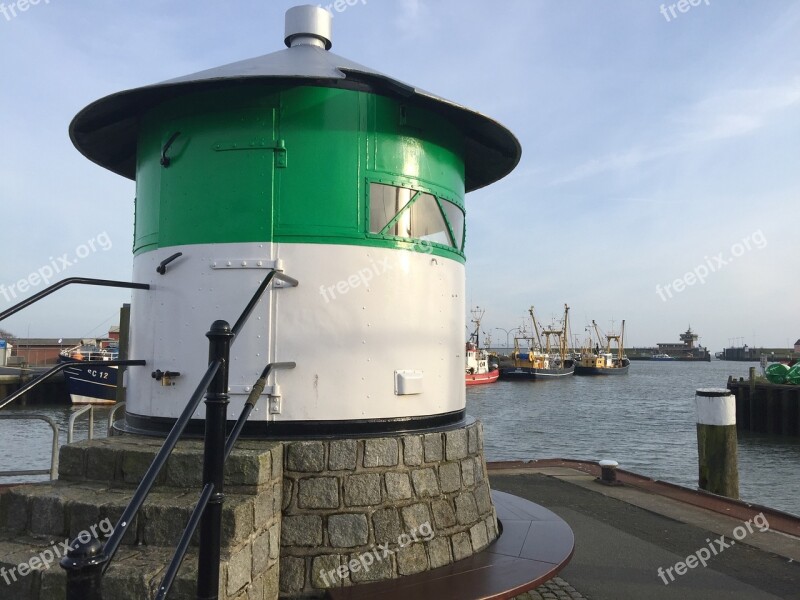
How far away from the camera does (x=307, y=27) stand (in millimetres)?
5762

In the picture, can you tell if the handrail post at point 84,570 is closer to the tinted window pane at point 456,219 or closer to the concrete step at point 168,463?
the concrete step at point 168,463

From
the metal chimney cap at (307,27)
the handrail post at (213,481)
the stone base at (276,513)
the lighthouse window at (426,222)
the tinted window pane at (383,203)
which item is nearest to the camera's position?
the handrail post at (213,481)

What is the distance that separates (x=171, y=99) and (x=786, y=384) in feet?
121

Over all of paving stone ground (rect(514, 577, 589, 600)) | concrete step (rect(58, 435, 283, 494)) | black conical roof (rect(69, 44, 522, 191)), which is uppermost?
black conical roof (rect(69, 44, 522, 191))

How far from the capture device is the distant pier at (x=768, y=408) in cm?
3134

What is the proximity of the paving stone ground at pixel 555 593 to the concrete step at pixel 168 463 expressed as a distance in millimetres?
2691

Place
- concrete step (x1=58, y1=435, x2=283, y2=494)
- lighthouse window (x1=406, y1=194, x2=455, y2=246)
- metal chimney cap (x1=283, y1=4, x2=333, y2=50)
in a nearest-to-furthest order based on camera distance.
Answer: concrete step (x1=58, y1=435, x2=283, y2=494)
lighthouse window (x1=406, y1=194, x2=455, y2=246)
metal chimney cap (x1=283, y1=4, x2=333, y2=50)

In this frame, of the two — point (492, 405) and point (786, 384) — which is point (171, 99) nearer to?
point (786, 384)

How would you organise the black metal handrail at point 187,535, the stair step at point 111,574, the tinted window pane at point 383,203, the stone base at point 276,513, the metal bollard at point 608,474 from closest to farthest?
the black metal handrail at point 187,535, the stair step at point 111,574, the stone base at point 276,513, the tinted window pane at point 383,203, the metal bollard at point 608,474

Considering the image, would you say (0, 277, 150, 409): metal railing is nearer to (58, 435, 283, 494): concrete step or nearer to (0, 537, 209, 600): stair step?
(58, 435, 283, 494): concrete step

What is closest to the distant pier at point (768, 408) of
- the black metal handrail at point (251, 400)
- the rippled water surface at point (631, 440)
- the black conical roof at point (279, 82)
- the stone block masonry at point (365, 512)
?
the rippled water surface at point (631, 440)

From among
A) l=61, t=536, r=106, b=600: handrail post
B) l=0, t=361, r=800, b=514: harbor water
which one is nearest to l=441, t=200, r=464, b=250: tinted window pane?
l=61, t=536, r=106, b=600: handrail post

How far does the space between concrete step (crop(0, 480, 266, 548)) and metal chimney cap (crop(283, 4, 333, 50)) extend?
418 centimetres

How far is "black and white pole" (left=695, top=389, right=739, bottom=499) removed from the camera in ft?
34.8
